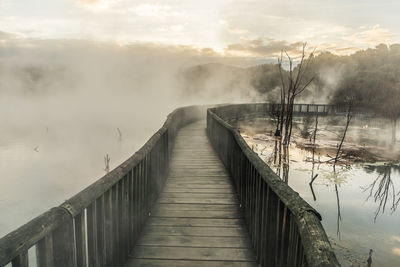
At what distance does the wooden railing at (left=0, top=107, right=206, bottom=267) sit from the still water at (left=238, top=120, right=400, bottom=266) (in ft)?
17.4

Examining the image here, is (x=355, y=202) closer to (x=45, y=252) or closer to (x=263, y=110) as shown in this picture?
(x=45, y=252)

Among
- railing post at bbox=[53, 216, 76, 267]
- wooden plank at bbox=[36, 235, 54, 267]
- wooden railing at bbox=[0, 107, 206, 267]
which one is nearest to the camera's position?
wooden railing at bbox=[0, 107, 206, 267]

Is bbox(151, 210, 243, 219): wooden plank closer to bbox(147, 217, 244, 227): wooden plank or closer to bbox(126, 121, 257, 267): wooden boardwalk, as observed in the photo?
bbox(126, 121, 257, 267): wooden boardwalk

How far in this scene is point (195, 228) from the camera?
466cm

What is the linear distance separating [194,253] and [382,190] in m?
11.6

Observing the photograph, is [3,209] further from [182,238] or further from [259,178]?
[259,178]

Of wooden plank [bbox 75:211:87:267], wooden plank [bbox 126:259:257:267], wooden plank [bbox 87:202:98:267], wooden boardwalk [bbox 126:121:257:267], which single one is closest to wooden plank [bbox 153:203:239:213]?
wooden boardwalk [bbox 126:121:257:267]

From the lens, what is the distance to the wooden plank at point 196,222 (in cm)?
481

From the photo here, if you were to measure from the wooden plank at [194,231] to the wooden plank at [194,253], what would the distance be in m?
0.46

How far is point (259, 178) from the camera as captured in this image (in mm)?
3916

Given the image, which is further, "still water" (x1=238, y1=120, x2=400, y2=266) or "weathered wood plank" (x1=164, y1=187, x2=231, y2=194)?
"still water" (x1=238, y1=120, x2=400, y2=266)

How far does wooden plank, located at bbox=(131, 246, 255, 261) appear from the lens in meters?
3.77

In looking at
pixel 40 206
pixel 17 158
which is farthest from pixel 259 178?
pixel 17 158

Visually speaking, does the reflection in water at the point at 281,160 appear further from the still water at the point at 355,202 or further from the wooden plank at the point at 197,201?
the wooden plank at the point at 197,201
